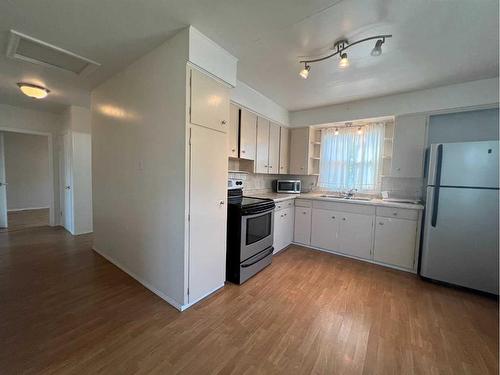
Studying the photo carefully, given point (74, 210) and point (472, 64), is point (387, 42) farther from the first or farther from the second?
point (74, 210)

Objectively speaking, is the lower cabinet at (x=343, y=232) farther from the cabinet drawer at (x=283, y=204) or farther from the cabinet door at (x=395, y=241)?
the cabinet drawer at (x=283, y=204)

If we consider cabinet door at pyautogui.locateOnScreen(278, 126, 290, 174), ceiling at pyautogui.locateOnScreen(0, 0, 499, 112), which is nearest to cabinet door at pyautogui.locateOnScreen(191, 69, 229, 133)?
ceiling at pyautogui.locateOnScreen(0, 0, 499, 112)

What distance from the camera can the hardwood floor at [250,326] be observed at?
57.7 inches

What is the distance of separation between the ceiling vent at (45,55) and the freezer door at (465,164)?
4.16 metres

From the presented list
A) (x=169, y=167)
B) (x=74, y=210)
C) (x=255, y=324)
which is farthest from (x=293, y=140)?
(x=74, y=210)

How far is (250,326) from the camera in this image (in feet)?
5.97

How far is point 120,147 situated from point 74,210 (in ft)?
8.42

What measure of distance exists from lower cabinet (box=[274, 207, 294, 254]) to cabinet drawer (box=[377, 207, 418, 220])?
4.43ft

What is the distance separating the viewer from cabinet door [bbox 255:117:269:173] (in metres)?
3.44

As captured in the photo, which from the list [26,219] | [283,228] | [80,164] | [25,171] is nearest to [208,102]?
[283,228]

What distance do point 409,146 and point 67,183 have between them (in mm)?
6224

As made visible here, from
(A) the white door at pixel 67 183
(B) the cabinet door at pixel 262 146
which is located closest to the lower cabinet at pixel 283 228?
(B) the cabinet door at pixel 262 146

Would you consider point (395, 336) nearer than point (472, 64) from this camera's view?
Yes

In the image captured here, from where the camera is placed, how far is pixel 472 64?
2.31 metres
